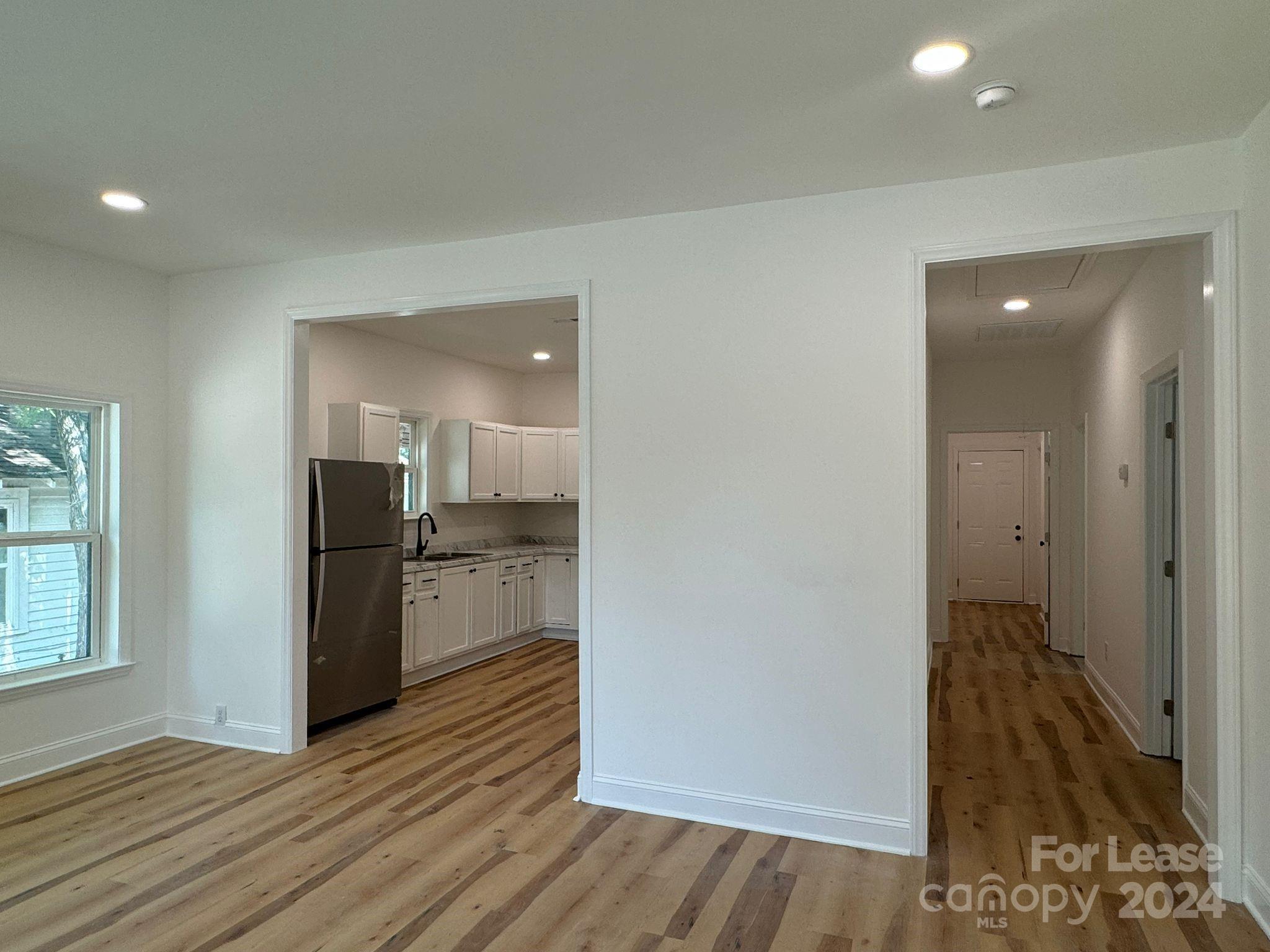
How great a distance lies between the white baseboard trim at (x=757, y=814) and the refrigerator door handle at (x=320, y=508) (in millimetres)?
2168

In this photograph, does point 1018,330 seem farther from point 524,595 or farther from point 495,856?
point 495,856

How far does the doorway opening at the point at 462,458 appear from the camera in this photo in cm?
431

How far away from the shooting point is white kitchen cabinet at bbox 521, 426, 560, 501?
304 inches

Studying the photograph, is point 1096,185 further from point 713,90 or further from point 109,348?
point 109,348

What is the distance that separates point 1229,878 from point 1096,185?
2470mm

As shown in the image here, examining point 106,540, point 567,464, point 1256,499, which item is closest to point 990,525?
point 567,464

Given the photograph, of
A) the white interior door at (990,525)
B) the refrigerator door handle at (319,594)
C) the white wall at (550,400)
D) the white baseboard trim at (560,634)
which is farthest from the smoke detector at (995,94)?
the white interior door at (990,525)

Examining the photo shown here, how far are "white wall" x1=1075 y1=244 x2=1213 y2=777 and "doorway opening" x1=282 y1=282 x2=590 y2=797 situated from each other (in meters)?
2.57

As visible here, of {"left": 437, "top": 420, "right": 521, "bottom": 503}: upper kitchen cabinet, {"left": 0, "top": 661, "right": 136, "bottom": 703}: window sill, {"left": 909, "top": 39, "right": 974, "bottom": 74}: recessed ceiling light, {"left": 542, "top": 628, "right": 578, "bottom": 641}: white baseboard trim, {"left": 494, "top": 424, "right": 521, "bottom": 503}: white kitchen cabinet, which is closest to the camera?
{"left": 909, "top": 39, "right": 974, "bottom": 74}: recessed ceiling light

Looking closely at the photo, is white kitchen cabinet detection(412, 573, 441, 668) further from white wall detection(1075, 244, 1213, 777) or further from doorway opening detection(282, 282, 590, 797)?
white wall detection(1075, 244, 1213, 777)

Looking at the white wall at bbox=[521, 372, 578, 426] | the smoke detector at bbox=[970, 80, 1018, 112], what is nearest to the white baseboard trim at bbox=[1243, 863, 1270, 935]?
the smoke detector at bbox=[970, 80, 1018, 112]

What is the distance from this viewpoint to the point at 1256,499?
105 inches

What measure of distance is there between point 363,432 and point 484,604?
172 cm

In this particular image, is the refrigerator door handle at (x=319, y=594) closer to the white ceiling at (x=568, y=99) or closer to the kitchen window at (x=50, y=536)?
the kitchen window at (x=50, y=536)
